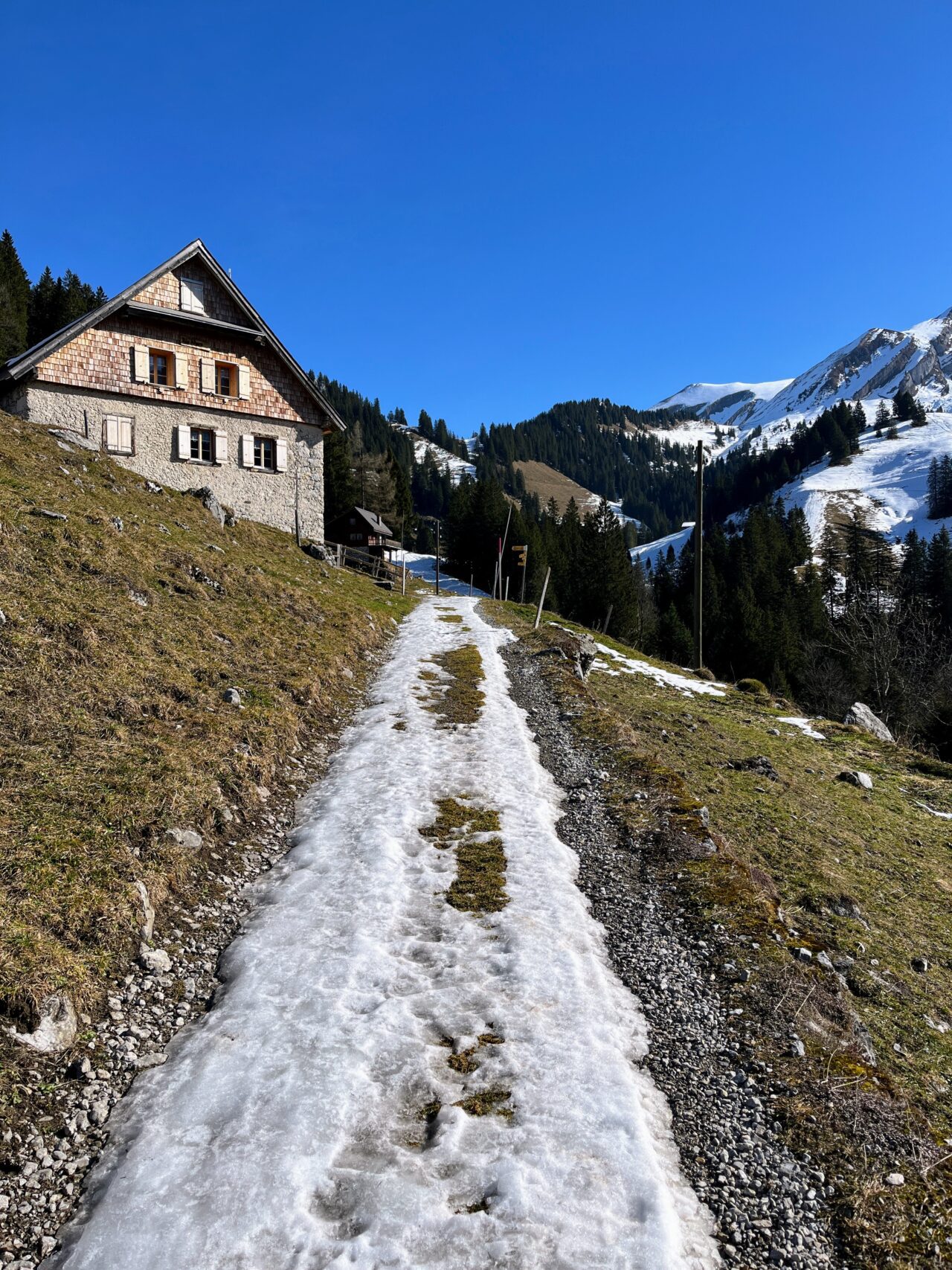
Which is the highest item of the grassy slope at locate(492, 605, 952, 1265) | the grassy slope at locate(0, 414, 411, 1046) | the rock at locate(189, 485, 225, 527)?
the rock at locate(189, 485, 225, 527)

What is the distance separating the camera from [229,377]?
105ft

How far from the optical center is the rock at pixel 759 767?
49.5 ft

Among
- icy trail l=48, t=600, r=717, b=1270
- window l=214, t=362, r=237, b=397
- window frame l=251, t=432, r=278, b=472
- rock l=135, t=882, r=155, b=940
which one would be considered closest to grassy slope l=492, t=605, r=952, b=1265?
icy trail l=48, t=600, r=717, b=1270

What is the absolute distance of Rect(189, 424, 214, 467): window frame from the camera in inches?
1223

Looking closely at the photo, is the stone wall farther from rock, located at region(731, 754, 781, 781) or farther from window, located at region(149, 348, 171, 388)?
rock, located at region(731, 754, 781, 781)

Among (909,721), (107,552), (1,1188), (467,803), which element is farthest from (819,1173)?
(909,721)

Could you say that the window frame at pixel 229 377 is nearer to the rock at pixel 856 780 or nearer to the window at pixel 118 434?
the window at pixel 118 434

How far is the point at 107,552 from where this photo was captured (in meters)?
14.8

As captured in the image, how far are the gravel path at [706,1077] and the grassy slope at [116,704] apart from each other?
15.7 feet

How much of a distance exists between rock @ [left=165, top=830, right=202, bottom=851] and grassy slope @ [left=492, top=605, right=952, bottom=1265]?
5951mm

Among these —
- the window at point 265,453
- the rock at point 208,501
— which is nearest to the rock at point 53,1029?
the rock at point 208,501

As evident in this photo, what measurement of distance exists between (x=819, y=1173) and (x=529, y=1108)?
1943 millimetres

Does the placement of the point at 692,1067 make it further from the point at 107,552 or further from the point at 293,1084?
the point at 107,552

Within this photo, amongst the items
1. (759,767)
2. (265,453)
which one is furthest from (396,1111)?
(265,453)
